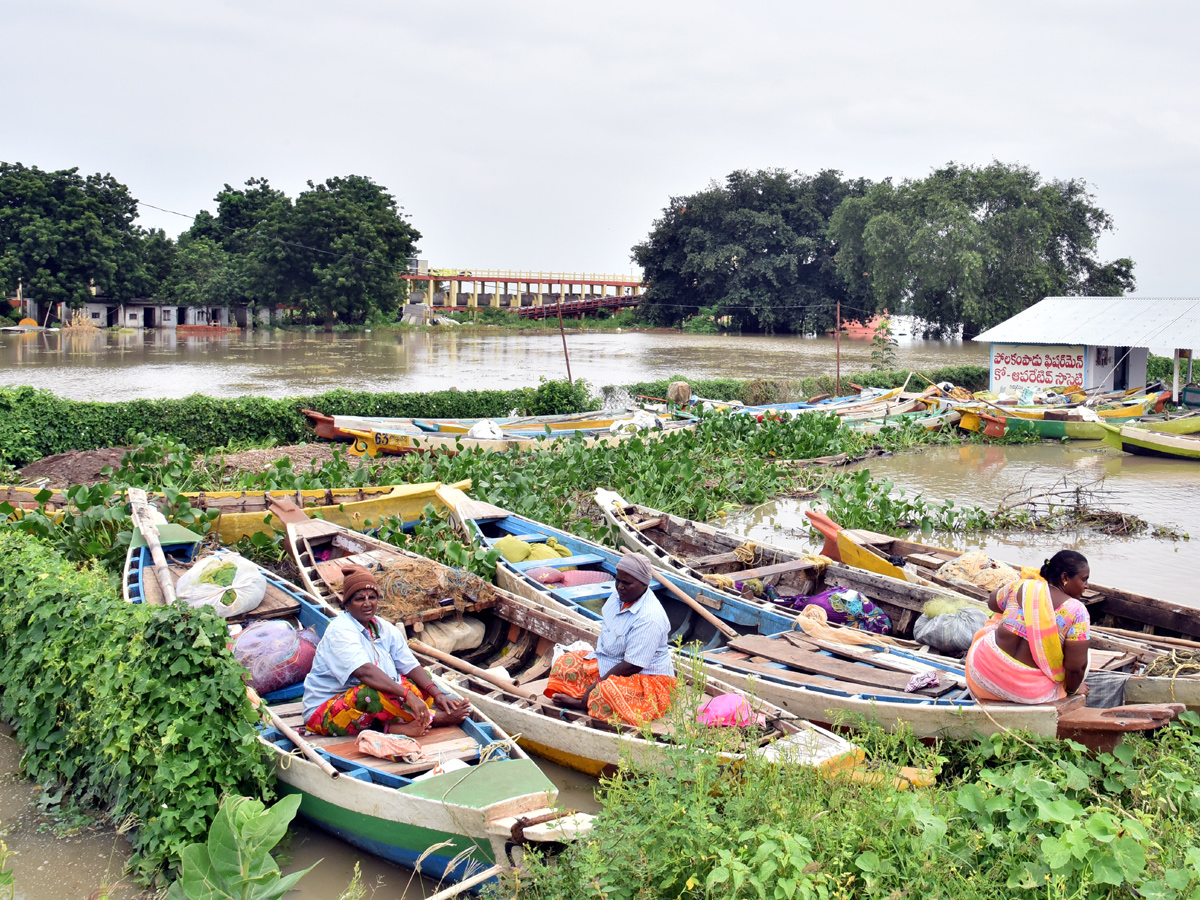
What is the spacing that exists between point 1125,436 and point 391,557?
15943 millimetres

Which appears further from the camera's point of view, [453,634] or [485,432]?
[485,432]

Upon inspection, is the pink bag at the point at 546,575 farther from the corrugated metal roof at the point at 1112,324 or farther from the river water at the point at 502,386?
the corrugated metal roof at the point at 1112,324

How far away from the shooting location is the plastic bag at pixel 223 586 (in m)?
6.20

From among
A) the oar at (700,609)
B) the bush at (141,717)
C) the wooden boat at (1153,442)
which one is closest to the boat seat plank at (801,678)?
the oar at (700,609)

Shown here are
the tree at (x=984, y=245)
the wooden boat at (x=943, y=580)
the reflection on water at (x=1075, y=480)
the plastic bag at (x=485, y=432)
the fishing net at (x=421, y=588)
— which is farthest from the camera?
the tree at (x=984, y=245)

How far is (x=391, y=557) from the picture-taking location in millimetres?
7215

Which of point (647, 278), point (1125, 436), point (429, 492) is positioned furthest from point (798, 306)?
point (429, 492)

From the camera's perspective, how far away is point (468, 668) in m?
5.86

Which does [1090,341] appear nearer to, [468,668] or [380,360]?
[468,668]

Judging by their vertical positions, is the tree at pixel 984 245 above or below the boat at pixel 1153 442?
above

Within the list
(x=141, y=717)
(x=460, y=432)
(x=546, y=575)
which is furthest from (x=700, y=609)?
(x=460, y=432)

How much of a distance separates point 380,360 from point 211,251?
66.1 ft

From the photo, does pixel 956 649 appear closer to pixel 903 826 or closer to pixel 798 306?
pixel 903 826

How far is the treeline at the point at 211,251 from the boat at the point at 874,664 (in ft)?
148
